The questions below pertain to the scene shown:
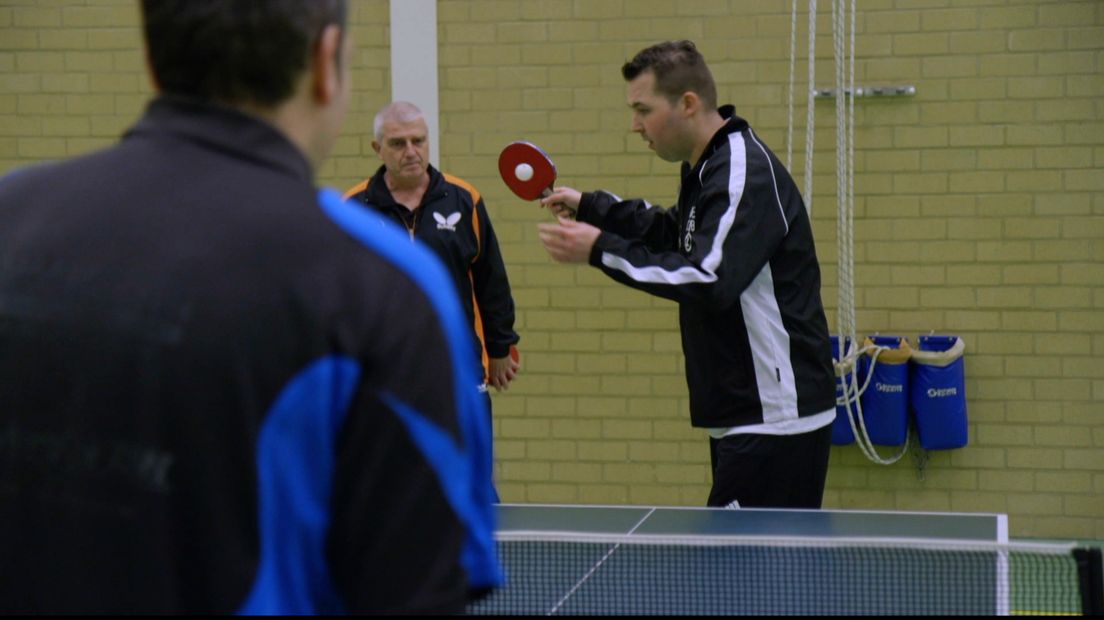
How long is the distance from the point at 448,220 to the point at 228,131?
4573 millimetres

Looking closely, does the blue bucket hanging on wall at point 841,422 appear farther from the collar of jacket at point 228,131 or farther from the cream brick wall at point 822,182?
the collar of jacket at point 228,131

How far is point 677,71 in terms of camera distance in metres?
4.30

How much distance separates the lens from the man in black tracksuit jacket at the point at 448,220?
5.78 meters

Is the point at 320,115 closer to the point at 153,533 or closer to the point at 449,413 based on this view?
the point at 449,413

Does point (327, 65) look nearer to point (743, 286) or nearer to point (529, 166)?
point (743, 286)

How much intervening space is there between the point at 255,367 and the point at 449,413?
0.18 metres

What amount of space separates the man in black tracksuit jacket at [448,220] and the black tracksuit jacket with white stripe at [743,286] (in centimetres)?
171

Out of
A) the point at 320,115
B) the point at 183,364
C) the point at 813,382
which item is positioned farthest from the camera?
the point at 813,382

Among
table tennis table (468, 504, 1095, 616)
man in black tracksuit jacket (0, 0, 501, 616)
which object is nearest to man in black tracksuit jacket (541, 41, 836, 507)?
table tennis table (468, 504, 1095, 616)

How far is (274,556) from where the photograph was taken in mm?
1226

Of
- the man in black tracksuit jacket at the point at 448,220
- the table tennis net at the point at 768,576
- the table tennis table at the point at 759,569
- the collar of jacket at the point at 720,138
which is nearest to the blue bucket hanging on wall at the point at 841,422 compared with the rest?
the man in black tracksuit jacket at the point at 448,220

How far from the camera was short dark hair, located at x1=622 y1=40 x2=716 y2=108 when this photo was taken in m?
4.29

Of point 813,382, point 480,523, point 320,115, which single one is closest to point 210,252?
point 320,115

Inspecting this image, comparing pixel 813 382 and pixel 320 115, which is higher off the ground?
pixel 320 115
